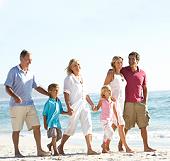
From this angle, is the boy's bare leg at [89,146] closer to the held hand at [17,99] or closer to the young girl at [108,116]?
the young girl at [108,116]

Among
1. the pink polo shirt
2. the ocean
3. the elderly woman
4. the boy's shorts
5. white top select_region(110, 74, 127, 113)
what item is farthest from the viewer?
the ocean

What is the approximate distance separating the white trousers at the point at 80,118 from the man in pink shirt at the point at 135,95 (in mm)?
797

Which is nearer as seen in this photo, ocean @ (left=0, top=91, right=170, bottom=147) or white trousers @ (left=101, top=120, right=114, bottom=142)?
white trousers @ (left=101, top=120, right=114, bottom=142)

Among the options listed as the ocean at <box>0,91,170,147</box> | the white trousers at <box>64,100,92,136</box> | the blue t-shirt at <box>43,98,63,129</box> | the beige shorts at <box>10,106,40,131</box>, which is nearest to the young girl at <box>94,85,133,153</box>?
the white trousers at <box>64,100,92,136</box>

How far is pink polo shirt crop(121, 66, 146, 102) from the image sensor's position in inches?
343

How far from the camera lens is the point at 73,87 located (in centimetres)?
841

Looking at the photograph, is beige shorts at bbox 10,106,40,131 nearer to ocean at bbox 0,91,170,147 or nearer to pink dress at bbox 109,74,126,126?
pink dress at bbox 109,74,126,126

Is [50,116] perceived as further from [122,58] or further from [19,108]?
[122,58]

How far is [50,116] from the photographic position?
833cm

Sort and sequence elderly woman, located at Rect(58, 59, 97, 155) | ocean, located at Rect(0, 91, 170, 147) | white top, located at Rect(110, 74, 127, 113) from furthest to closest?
ocean, located at Rect(0, 91, 170, 147)
white top, located at Rect(110, 74, 127, 113)
elderly woman, located at Rect(58, 59, 97, 155)

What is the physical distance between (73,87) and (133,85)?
1.14m

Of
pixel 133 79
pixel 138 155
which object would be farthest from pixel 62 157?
pixel 133 79

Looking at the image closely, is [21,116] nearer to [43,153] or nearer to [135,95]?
[43,153]

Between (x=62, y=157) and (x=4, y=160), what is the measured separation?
38.1 inches
